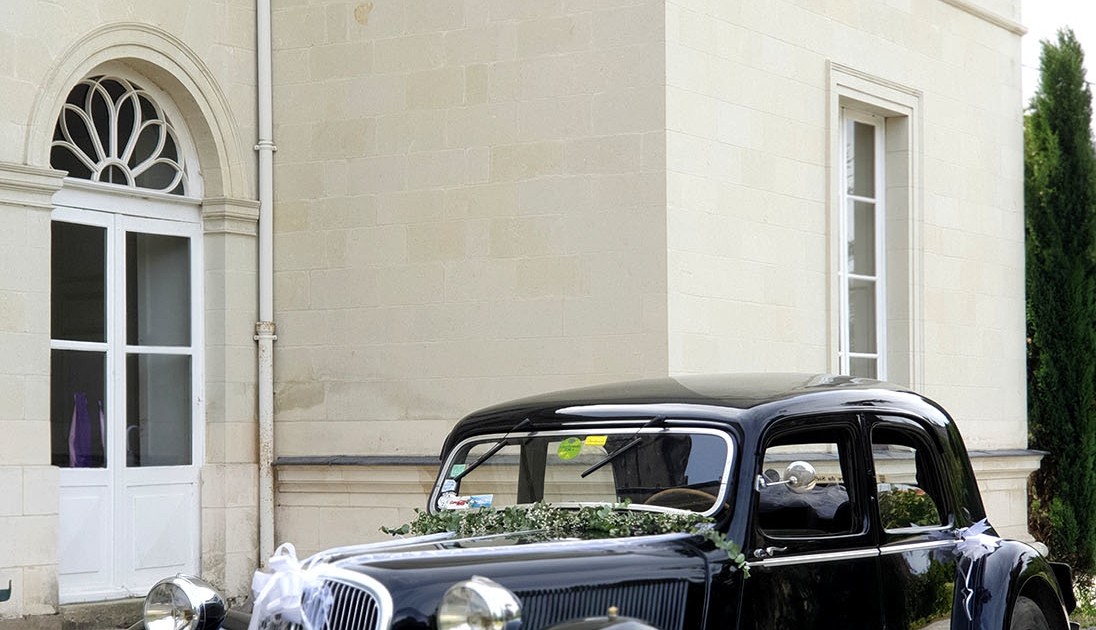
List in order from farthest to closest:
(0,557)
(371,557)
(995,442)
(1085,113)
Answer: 1. (1085,113)
2. (995,442)
3. (0,557)
4. (371,557)

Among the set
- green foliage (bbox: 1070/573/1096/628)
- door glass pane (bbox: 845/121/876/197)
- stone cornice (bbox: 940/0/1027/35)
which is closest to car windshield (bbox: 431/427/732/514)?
door glass pane (bbox: 845/121/876/197)

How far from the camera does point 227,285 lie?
9023 millimetres

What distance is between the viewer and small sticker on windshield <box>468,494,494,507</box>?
5.00 meters

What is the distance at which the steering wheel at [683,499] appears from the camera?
14.6 ft

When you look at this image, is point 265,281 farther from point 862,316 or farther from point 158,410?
point 862,316

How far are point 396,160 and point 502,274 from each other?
1115mm

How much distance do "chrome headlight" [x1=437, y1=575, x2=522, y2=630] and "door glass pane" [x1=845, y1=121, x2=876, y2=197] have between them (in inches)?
280

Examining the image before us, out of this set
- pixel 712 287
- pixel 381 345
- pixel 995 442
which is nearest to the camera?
pixel 712 287

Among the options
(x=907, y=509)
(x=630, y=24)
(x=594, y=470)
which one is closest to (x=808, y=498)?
(x=907, y=509)

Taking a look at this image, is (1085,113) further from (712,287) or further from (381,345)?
(381,345)

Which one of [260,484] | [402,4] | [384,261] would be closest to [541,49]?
[402,4]

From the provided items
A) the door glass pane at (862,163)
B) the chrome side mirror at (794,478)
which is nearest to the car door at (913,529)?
the chrome side mirror at (794,478)

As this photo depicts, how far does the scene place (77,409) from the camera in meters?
8.33

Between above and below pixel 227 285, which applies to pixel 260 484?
below
